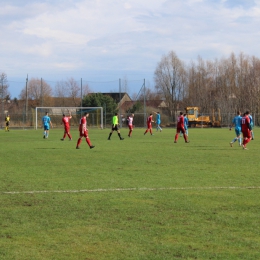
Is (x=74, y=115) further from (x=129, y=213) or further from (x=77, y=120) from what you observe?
(x=129, y=213)

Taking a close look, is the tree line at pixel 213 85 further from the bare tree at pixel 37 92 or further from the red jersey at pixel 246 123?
the red jersey at pixel 246 123

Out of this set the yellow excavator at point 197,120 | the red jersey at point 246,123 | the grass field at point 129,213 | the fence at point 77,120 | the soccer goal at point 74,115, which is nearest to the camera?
the grass field at point 129,213

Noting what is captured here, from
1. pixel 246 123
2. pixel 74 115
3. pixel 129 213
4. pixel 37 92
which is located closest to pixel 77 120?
pixel 74 115

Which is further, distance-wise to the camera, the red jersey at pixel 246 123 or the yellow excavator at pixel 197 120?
the yellow excavator at pixel 197 120

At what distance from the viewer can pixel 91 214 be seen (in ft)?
25.4

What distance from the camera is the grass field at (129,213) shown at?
19.1ft

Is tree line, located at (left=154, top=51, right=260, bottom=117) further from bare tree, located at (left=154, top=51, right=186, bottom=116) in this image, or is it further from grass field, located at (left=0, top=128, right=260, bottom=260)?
grass field, located at (left=0, top=128, right=260, bottom=260)

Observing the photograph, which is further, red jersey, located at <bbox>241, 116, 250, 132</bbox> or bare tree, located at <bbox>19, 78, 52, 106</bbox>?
bare tree, located at <bbox>19, 78, 52, 106</bbox>

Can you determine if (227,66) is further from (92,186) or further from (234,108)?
(92,186)

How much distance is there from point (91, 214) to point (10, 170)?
22.1 feet

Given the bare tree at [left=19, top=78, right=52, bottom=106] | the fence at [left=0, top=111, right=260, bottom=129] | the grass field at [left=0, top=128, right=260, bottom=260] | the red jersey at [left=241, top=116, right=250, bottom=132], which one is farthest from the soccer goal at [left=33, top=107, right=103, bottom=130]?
the grass field at [left=0, top=128, right=260, bottom=260]

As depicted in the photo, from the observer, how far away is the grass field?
229 inches

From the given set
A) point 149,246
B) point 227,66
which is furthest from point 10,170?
point 227,66

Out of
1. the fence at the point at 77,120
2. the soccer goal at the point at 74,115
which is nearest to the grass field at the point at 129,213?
the soccer goal at the point at 74,115
